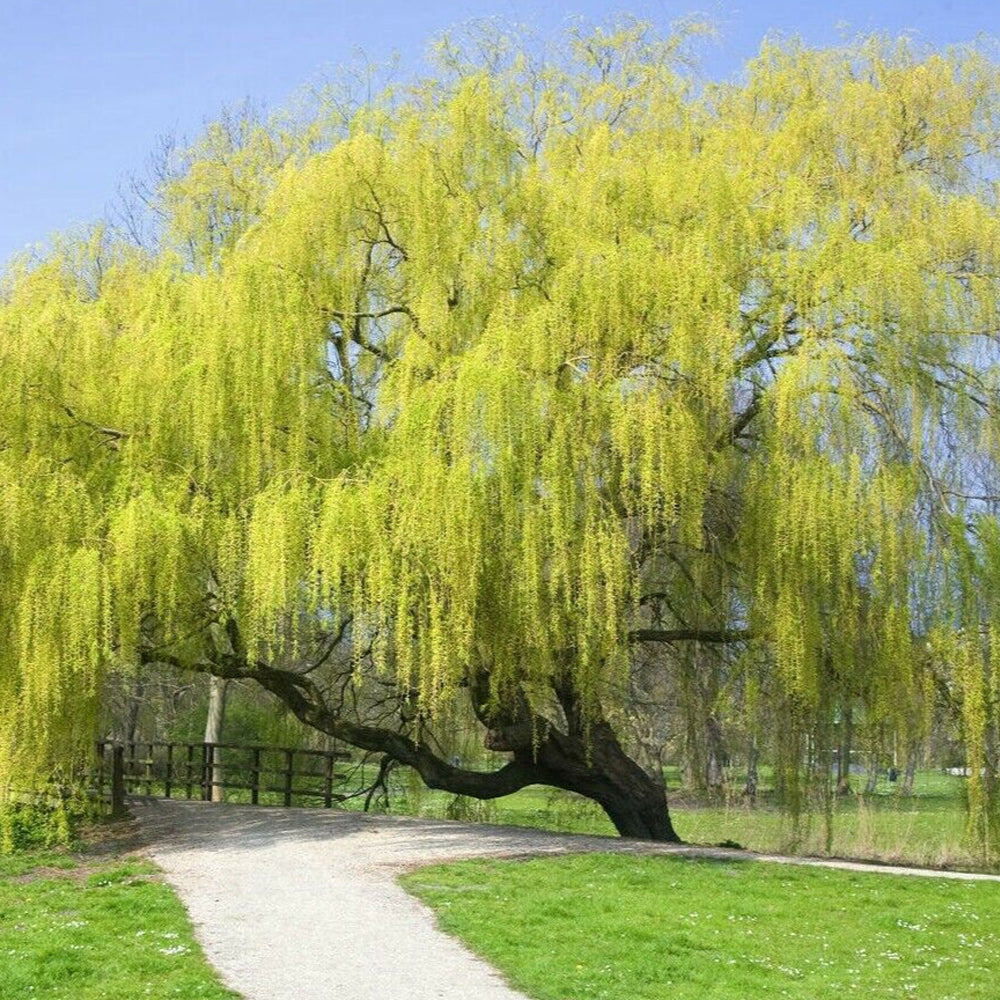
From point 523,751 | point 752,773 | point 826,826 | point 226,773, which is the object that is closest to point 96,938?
point 523,751

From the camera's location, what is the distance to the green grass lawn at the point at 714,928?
7535 millimetres

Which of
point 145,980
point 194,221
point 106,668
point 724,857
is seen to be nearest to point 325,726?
point 106,668

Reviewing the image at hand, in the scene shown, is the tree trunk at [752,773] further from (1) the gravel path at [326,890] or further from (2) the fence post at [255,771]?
(2) the fence post at [255,771]

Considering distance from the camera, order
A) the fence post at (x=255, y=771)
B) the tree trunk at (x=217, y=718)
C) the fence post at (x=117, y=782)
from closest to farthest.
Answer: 1. the fence post at (x=117, y=782)
2. the fence post at (x=255, y=771)
3. the tree trunk at (x=217, y=718)

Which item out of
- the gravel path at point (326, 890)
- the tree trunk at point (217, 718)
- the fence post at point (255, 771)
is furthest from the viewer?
the tree trunk at point (217, 718)

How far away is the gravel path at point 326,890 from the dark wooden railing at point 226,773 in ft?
2.23

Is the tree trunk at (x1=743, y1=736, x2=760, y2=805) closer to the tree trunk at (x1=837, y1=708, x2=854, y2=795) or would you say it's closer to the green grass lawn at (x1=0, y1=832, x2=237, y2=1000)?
the tree trunk at (x1=837, y1=708, x2=854, y2=795)

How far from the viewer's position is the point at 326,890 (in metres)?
10.2

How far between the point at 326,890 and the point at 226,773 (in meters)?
12.0

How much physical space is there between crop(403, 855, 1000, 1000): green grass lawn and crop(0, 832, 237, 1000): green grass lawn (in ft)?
5.91

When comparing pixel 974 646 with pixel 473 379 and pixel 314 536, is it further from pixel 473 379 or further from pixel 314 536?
pixel 314 536

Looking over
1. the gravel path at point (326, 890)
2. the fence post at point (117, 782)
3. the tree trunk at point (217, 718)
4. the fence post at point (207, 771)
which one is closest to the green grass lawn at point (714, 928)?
the gravel path at point (326, 890)

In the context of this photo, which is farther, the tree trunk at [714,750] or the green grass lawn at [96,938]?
the tree trunk at [714,750]

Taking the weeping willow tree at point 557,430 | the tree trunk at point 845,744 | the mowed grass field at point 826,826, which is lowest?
the mowed grass field at point 826,826
